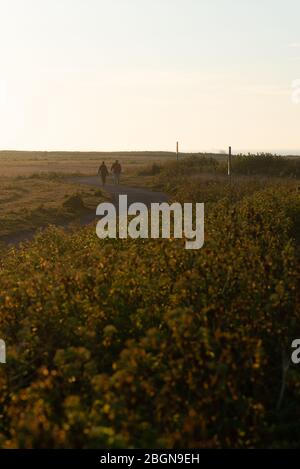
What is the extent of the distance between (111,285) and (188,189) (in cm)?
2095

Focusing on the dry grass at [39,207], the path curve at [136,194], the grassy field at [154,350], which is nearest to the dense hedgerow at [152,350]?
the grassy field at [154,350]

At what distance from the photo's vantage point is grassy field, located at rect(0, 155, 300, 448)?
6375 millimetres

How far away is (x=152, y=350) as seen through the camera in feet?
26.9

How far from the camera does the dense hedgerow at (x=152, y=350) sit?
6.37 metres

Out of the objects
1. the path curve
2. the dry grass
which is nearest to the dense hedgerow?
the dry grass

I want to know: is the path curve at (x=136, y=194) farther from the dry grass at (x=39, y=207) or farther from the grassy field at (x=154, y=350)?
the grassy field at (x=154, y=350)

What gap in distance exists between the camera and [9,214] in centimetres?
2650

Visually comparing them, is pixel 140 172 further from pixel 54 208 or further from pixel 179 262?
pixel 179 262

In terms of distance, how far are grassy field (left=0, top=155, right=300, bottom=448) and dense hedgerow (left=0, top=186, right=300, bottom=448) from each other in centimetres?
2

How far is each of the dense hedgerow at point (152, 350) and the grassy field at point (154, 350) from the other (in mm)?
19

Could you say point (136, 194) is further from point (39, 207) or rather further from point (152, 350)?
point (152, 350)

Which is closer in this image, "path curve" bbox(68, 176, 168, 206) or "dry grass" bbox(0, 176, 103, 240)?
"dry grass" bbox(0, 176, 103, 240)

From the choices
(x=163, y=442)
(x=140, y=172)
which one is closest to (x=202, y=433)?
(x=163, y=442)

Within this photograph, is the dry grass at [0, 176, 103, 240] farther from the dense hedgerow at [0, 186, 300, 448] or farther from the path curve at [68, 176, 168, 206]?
the dense hedgerow at [0, 186, 300, 448]
